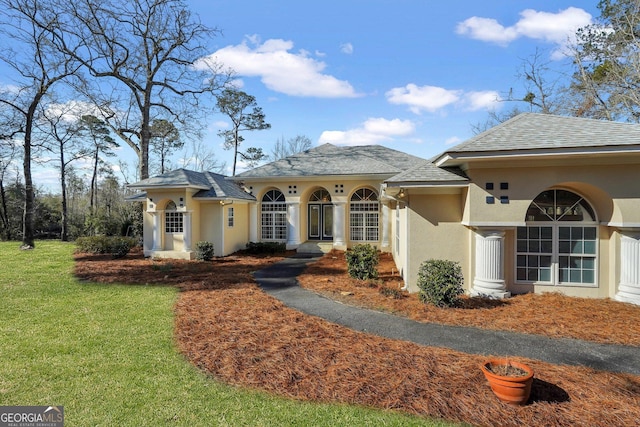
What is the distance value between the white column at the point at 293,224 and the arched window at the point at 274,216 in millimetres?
509

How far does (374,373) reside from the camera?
4.24m

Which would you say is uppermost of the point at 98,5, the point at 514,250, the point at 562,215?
the point at 98,5

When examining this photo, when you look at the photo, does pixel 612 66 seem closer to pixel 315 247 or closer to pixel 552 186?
pixel 552 186

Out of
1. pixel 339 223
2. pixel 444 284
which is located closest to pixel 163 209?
pixel 339 223

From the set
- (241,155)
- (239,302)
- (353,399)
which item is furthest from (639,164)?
(241,155)

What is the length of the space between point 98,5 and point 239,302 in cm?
1985

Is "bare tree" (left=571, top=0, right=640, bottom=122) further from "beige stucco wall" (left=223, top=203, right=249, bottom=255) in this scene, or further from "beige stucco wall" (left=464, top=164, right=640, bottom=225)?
"beige stucco wall" (left=223, top=203, right=249, bottom=255)

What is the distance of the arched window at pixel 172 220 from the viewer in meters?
15.2

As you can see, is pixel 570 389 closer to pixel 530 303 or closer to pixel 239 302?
pixel 530 303

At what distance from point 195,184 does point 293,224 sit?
5.60m

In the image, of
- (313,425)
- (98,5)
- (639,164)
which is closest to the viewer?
(313,425)

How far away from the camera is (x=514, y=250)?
8023mm

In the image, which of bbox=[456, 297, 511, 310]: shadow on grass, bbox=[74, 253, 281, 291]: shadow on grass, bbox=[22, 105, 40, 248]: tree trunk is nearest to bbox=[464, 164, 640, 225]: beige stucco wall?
bbox=[456, 297, 511, 310]: shadow on grass

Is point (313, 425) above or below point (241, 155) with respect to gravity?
below
